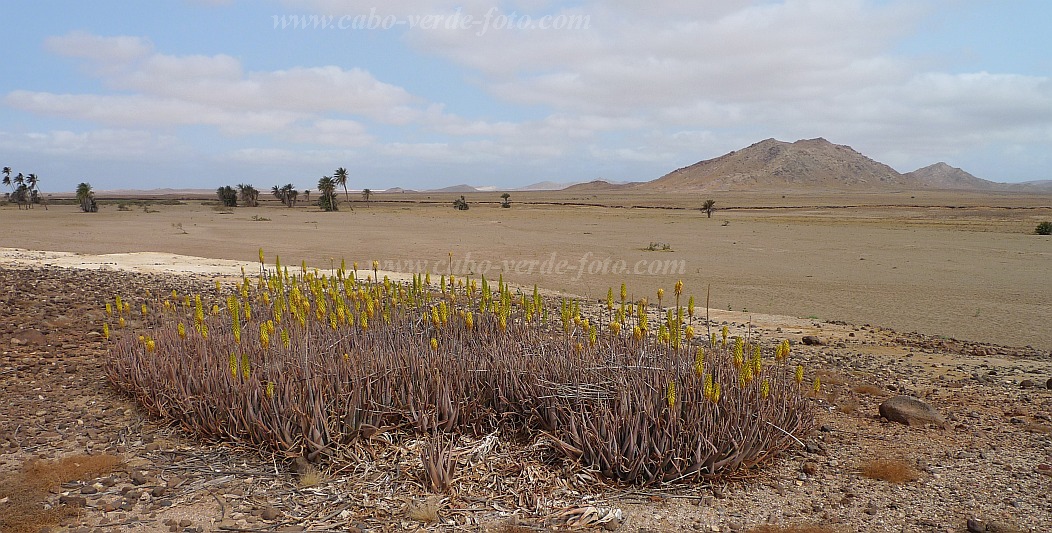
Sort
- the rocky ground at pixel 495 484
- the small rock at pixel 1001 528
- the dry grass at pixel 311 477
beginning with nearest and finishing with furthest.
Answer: the small rock at pixel 1001 528 → the rocky ground at pixel 495 484 → the dry grass at pixel 311 477

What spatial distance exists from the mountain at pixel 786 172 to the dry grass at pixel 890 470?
150m

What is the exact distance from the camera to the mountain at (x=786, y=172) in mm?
155875

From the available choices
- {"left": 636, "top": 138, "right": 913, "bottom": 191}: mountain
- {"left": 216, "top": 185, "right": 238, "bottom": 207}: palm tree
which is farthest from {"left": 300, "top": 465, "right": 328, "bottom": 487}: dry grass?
{"left": 636, "top": 138, "right": 913, "bottom": 191}: mountain

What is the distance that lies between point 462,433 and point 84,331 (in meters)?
4.70

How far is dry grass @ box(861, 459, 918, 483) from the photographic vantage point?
3.53 m

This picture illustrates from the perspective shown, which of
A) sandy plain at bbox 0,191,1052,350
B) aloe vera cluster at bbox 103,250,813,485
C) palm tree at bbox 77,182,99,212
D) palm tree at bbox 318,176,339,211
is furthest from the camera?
palm tree at bbox 318,176,339,211

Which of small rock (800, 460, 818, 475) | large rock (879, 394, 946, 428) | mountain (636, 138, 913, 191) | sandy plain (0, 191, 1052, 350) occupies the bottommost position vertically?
sandy plain (0, 191, 1052, 350)

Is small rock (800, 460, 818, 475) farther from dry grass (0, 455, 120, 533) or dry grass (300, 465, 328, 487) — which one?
dry grass (0, 455, 120, 533)

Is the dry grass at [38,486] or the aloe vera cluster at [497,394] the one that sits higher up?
the aloe vera cluster at [497,394]

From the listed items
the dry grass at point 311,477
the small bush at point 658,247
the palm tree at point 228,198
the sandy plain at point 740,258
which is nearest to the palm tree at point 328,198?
the palm tree at point 228,198

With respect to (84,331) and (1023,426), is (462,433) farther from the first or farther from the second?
(84,331)

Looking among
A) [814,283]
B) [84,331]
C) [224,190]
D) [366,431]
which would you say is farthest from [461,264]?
[224,190]

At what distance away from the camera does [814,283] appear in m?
14.3

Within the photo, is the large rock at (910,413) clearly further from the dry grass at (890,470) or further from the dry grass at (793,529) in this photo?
the dry grass at (793,529)
